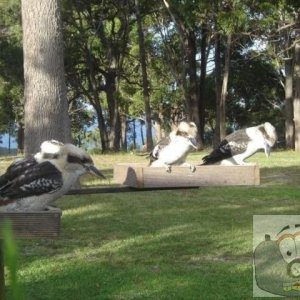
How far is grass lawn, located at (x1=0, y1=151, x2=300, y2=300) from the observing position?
4.68 meters

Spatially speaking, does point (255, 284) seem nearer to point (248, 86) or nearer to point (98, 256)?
point (98, 256)

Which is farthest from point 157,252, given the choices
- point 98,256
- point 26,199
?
point 26,199

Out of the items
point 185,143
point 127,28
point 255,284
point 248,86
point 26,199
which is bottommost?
point 255,284

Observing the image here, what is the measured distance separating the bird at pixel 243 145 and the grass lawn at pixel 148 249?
3.10ft

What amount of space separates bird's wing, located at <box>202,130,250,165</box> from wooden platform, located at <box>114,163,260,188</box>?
90cm

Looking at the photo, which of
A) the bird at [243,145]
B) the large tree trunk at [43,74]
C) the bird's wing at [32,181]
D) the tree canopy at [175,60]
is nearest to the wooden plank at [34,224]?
the bird's wing at [32,181]

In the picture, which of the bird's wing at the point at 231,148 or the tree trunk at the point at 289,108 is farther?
the tree trunk at the point at 289,108

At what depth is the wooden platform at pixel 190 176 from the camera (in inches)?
150

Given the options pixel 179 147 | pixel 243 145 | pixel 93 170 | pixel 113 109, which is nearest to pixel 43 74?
pixel 179 147

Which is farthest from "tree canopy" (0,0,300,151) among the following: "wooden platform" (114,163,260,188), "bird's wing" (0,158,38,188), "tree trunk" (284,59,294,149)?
"bird's wing" (0,158,38,188)

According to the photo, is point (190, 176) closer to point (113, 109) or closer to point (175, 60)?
point (175, 60)

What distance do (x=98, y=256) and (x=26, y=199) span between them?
2.45m

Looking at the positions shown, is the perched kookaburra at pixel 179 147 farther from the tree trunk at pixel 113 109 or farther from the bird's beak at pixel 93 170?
the tree trunk at pixel 113 109

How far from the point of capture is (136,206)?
9.24 meters
